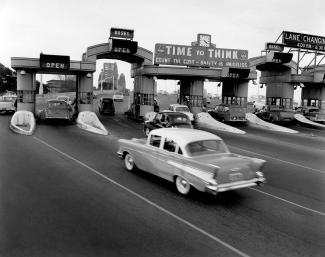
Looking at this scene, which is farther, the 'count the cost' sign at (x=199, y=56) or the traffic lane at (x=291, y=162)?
the 'count the cost' sign at (x=199, y=56)

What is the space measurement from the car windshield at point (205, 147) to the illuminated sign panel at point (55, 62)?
2215cm

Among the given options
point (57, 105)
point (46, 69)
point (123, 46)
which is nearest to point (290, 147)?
point (57, 105)

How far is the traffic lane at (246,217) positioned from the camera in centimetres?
669

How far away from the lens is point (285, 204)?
30.0ft

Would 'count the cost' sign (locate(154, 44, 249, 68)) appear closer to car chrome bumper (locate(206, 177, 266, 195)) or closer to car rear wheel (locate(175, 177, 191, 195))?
car rear wheel (locate(175, 177, 191, 195))

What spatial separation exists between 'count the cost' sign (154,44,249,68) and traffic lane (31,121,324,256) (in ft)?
77.0

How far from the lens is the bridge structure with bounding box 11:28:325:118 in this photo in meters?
31.0

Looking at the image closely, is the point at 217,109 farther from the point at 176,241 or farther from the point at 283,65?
the point at 176,241

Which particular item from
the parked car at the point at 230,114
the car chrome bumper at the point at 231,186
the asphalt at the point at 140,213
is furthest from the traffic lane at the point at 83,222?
the parked car at the point at 230,114

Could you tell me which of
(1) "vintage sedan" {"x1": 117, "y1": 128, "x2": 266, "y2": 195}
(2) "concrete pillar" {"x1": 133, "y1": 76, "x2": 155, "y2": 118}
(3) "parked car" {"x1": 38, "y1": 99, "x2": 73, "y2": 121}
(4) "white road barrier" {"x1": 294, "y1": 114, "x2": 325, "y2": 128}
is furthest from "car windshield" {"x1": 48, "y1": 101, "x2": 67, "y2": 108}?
(4) "white road barrier" {"x1": 294, "y1": 114, "x2": 325, "y2": 128}

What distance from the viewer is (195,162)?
9062mm

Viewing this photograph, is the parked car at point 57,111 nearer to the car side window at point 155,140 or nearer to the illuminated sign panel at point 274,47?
the car side window at point 155,140

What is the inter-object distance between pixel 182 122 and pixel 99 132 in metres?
5.50

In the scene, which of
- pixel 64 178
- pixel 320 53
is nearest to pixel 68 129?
pixel 64 178
